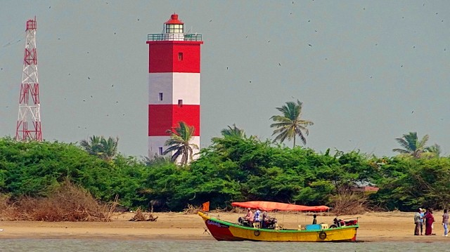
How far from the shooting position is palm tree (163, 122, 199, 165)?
82562 millimetres

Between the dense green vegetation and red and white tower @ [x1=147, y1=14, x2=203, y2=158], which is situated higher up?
red and white tower @ [x1=147, y1=14, x2=203, y2=158]

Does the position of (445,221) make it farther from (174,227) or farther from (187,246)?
(174,227)

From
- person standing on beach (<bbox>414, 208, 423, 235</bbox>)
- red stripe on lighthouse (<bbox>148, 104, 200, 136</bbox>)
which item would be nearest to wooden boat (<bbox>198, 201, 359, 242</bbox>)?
person standing on beach (<bbox>414, 208, 423, 235</bbox>)

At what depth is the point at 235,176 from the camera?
58.1 metres

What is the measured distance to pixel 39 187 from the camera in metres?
55.7

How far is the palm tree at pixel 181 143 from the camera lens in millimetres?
82562

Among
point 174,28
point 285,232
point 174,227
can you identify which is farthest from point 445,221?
point 174,28

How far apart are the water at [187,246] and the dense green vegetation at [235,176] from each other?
31.1 ft

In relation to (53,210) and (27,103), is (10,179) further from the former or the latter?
(27,103)

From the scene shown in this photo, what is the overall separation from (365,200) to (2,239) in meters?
15.7

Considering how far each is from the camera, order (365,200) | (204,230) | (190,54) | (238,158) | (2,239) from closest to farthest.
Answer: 1. (2,239)
2. (204,230)
3. (365,200)
4. (238,158)
5. (190,54)

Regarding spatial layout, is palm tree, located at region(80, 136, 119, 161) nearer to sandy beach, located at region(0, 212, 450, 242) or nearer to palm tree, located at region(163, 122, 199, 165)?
palm tree, located at region(163, 122, 199, 165)

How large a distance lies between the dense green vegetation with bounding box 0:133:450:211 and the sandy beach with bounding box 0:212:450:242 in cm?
166

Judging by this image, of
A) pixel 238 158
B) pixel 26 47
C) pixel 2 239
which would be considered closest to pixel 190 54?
pixel 26 47
